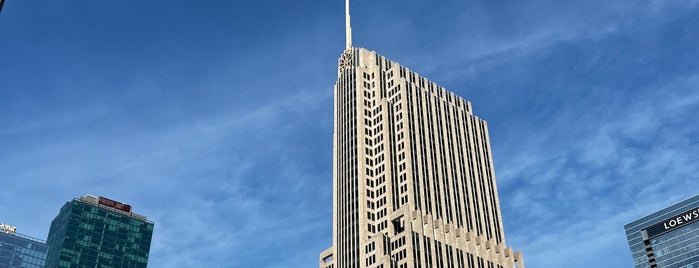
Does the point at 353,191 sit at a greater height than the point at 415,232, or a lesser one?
greater

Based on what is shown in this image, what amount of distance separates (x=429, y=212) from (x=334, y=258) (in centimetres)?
2818

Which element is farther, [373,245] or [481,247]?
[481,247]

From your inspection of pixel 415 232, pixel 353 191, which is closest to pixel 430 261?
pixel 415 232

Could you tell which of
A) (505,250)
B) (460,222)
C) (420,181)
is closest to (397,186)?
(420,181)

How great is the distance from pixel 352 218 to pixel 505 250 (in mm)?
44297

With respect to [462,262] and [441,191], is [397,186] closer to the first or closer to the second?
[441,191]

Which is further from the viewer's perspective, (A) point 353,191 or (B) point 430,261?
(A) point 353,191

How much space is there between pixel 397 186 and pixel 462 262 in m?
27.0

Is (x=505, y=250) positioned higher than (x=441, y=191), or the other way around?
(x=441, y=191)

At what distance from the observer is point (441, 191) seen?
19988cm

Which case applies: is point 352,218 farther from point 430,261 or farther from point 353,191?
point 430,261

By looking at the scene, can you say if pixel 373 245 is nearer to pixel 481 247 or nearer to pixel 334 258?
pixel 334 258

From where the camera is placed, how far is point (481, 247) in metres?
194

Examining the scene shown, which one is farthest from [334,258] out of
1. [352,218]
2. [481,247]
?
[481,247]
